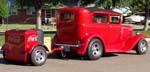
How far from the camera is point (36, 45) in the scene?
13.5m

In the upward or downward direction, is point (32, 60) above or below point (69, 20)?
below

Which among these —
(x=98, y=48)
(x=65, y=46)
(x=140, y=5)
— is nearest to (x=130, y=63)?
(x=98, y=48)

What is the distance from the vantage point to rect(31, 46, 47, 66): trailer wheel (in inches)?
524

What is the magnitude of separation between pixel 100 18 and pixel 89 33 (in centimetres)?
86

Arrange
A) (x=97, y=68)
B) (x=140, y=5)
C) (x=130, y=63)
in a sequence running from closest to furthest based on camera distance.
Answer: (x=97, y=68)
(x=130, y=63)
(x=140, y=5)

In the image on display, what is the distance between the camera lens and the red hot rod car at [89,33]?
1496cm

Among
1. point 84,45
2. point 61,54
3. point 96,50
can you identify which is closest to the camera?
point 84,45

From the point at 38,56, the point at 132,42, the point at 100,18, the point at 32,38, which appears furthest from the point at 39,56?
the point at 132,42

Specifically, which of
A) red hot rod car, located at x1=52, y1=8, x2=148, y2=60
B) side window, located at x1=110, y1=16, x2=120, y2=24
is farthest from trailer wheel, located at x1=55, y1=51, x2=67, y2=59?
side window, located at x1=110, y1=16, x2=120, y2=24

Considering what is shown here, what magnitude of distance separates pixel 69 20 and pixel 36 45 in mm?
2221

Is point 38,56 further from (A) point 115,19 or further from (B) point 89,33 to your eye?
(A) point 115,19

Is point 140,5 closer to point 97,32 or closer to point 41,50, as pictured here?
point 97,32

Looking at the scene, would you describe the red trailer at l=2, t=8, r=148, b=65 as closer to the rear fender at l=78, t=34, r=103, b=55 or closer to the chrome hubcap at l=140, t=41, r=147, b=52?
the rear fender at l=78, t=34, r=103, b=55

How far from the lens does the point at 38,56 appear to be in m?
13.4
